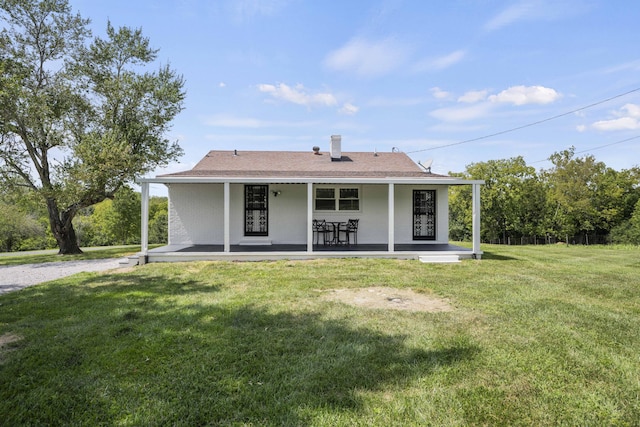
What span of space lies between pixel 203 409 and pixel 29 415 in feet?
3.93

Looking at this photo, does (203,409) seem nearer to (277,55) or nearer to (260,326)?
(260,326)

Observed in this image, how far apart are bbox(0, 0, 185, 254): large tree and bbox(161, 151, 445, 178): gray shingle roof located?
3.51 m

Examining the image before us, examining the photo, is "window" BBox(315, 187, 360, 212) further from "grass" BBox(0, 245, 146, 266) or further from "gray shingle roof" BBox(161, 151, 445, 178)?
"grass" BBox(0, 245, 146, 266)

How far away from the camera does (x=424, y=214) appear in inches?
456

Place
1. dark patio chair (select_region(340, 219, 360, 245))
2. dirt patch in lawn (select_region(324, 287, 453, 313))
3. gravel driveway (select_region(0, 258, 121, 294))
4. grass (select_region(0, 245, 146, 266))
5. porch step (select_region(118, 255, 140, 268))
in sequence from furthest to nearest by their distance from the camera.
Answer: dark patio chair (select_region(340, 219, 360, 245)) → grass (select_region(0, 245, 146, 266)) → porch step (select_region(118, 255, 140, 268)) → gravel driveway (select_region(0, 258, 121, 294)) → dirt patch in lawn (select_region(324, 287, 453, 313))

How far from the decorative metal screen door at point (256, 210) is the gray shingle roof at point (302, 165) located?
0.64m

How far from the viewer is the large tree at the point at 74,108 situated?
12.0 m

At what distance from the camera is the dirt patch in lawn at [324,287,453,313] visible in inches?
187

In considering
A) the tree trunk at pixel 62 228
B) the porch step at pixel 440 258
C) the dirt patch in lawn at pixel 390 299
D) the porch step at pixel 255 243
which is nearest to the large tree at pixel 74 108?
the tree trunk at pixel 62 228

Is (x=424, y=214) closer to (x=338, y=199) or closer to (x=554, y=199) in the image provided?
(x=338, y=199)

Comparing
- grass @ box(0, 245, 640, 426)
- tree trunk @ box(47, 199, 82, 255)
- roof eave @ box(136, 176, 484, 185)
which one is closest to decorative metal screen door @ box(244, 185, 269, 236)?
roof eave @ box(136, 176, 484, 185)

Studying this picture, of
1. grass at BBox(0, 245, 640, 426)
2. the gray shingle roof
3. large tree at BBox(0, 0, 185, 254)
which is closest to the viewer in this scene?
grass at BBox(0, 245, 640, 426)

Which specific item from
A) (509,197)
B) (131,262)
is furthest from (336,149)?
(509,197)

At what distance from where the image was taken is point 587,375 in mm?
2750
